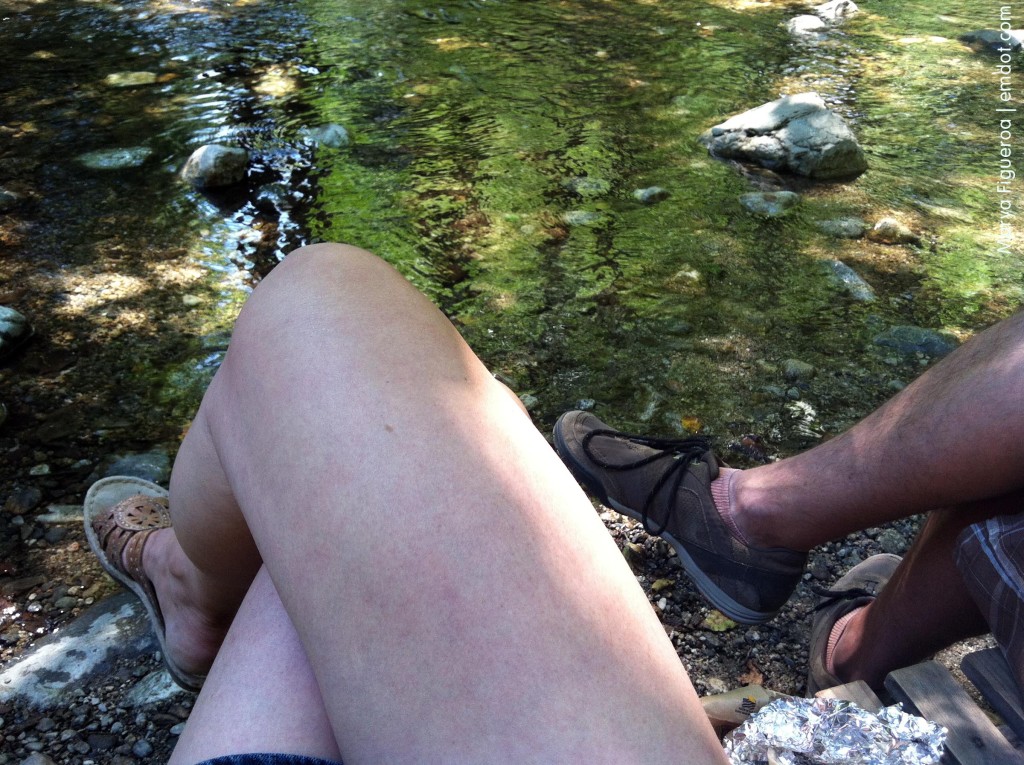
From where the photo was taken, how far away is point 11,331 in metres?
2.52

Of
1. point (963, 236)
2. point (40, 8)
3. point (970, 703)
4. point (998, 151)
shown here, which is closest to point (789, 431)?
point (970, 703)

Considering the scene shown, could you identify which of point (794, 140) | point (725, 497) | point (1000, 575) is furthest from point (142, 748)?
point (794, 140)

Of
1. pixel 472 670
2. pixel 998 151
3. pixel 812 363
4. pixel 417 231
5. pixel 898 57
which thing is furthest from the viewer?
pixel 898 57

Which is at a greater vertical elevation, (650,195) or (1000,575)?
(1000,575)

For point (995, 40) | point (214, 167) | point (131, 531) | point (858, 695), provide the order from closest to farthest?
point (858, 695), point (131, 531), point (214, 167), point (995, 40)

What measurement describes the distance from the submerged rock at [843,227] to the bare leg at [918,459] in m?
1.99

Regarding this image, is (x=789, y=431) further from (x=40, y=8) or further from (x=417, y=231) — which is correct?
(x=40, y=8)

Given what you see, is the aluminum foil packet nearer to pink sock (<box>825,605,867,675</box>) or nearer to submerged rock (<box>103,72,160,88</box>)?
pink sock (<box>825,605,867,675</box>)

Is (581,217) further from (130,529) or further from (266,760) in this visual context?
(266,760)

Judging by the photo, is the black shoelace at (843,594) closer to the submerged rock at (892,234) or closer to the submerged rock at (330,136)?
the submerged rock at (892,234)

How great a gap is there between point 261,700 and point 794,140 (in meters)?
3.48

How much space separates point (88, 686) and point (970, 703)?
146cm

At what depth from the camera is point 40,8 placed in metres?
5.75

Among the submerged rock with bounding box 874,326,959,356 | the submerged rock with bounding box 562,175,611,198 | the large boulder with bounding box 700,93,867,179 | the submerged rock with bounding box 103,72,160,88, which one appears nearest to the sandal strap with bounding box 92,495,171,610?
the submerged rock with bounding box 874,326,959,356
